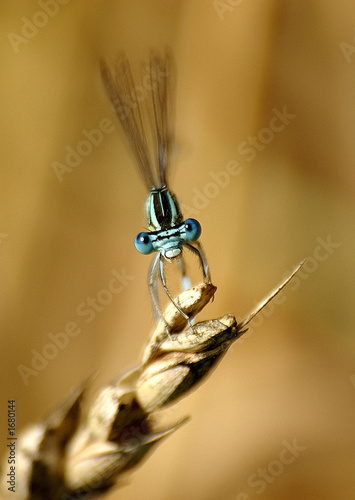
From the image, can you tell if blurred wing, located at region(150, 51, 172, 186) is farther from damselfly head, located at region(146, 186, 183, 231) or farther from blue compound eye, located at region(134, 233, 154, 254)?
blue compound eye, located at region(134, 233, 154, 254)

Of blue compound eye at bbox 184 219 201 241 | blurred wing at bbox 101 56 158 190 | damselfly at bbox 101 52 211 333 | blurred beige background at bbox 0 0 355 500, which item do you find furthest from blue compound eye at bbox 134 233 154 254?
blurred beige background at bbox 0 0 355 500

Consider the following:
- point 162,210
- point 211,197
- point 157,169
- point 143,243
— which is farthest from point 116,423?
point 211,197

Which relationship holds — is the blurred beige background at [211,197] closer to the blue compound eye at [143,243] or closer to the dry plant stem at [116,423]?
the blue compound eye at [143,243]

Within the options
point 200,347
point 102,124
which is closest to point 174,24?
point 102,124

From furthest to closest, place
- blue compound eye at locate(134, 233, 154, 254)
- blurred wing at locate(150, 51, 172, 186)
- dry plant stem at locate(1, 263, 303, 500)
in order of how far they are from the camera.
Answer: blurred wing at locate(150, 51, 172, 186) < blue compound eye at locate(134, 233, 154, 254) < dry plant stem at locate(1, 263, 303, 500)

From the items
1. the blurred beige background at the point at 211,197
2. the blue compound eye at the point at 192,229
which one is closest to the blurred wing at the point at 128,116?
the blue compound eye at the point at 192,229

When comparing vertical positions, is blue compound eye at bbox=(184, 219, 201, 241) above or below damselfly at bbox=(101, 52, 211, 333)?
below

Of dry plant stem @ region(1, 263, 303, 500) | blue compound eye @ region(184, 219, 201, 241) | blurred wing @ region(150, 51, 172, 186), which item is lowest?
dry plant stem @ region(1, 263, 303, 500)
